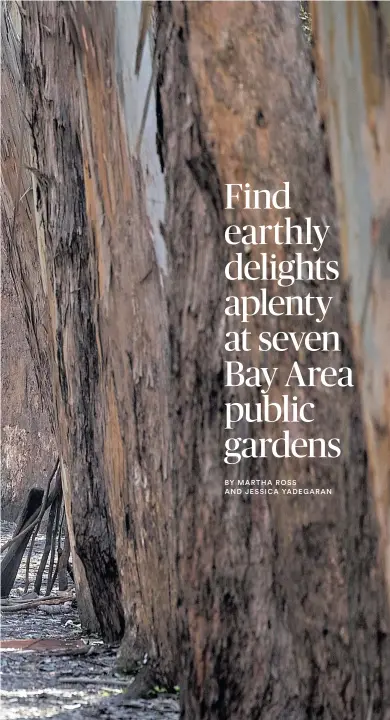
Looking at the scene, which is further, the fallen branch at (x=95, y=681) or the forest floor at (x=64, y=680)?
the fallen branch at (x=95, y=681)

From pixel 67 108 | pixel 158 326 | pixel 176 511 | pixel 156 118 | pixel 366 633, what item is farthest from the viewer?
pixel 67 108

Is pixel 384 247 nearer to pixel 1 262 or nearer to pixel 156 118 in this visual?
pixel 156 118

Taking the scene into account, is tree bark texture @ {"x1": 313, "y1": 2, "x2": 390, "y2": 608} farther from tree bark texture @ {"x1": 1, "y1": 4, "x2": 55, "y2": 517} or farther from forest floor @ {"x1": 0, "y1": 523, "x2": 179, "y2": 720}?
tree bark texture @ {"x1": 1, "y1": 4, "x2": 55, "y2": 517}

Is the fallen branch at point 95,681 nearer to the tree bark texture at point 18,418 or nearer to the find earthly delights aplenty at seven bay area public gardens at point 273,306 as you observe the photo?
the find earthly delights aplenty at seven bay area public gardens at point 273,306

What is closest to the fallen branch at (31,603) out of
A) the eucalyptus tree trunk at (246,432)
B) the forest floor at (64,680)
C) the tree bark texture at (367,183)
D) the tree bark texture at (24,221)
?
the forest floor at (64,680)

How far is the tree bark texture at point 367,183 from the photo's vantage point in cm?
221

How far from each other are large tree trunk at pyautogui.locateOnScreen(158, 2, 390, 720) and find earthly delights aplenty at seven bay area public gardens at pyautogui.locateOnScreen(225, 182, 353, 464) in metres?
0.02

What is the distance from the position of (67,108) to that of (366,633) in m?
2.23

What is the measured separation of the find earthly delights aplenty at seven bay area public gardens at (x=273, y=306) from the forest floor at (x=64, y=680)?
87cm

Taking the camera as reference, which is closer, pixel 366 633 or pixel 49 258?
pixel 366 633

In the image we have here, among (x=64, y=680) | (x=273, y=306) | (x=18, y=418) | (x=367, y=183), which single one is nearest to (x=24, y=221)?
(x=64, y=680)

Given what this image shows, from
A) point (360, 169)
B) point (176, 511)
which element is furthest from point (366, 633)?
point (360, 169)

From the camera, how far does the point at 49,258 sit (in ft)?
13.3

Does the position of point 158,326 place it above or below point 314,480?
above
